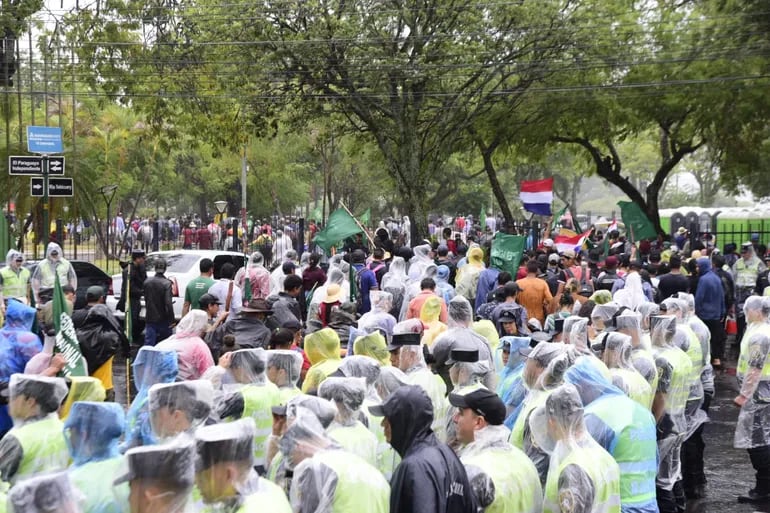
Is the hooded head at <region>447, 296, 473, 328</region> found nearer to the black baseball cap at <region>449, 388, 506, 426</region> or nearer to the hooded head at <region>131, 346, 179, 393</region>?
the hooded head at <region>131, 346, 179, 393</region>

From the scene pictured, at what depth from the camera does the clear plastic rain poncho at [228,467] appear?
3.83m

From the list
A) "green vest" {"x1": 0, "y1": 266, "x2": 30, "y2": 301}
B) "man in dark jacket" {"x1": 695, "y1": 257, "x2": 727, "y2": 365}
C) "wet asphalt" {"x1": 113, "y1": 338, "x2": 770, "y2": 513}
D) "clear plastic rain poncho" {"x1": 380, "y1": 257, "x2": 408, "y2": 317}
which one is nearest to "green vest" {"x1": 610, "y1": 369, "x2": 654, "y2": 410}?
"wet asphalt" {"x1": 113, "y1": 338, "x2": 770, "y2": 513}

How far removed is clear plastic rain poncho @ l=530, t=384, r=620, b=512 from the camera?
194 inches

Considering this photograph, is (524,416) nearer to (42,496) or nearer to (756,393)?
(42,496)

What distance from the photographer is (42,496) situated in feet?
10.9

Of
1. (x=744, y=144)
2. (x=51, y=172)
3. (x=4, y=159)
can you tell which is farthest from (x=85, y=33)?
(x=744, y=144)

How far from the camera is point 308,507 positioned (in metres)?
4.38

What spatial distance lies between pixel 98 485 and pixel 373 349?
3429 mm

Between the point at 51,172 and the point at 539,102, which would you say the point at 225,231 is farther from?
the point at 51,172

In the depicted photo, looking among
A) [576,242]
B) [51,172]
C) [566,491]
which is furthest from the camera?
[576,242]

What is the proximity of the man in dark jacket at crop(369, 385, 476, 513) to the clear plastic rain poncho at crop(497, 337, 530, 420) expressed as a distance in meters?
2.40

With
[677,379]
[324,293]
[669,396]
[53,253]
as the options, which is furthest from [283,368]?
[53,253]

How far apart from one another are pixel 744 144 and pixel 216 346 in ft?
73.2

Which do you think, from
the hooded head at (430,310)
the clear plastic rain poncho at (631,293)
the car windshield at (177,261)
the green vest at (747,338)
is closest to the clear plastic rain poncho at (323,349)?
the hooded head at (430,310)
